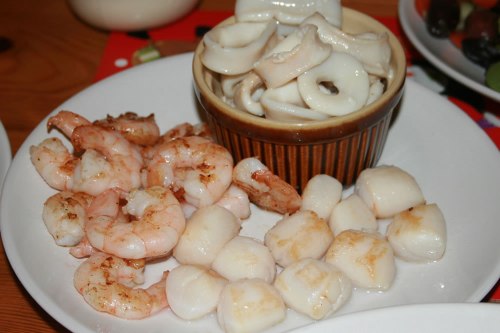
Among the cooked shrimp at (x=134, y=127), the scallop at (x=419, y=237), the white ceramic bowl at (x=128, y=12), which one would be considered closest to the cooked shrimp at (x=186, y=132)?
the cooked shrimp at (x=134, y=127)

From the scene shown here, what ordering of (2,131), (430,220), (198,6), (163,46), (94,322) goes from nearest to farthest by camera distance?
(94,322)
(430,220)
(2,131)
(163,46)
(198,6)

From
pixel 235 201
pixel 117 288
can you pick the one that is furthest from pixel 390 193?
pixel 117 288

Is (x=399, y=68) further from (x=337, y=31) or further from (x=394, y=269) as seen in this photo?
(x=394, y=269)

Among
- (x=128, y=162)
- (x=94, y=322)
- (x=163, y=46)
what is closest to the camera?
(x=94, y=322)

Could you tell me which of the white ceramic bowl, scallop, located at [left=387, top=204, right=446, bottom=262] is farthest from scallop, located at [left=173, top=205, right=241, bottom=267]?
the white ceramic bowl

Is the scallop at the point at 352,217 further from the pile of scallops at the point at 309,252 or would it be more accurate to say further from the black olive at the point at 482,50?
the black olive at the point at 482,50

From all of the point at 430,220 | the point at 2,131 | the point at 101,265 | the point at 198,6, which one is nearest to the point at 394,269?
the point at 430,220

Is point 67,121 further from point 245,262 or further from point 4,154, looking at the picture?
point 245,262

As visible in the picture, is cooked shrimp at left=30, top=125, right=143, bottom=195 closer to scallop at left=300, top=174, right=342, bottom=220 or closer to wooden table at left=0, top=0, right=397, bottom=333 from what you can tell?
wooden table at left=0, top=0, right=397, bottom=333
